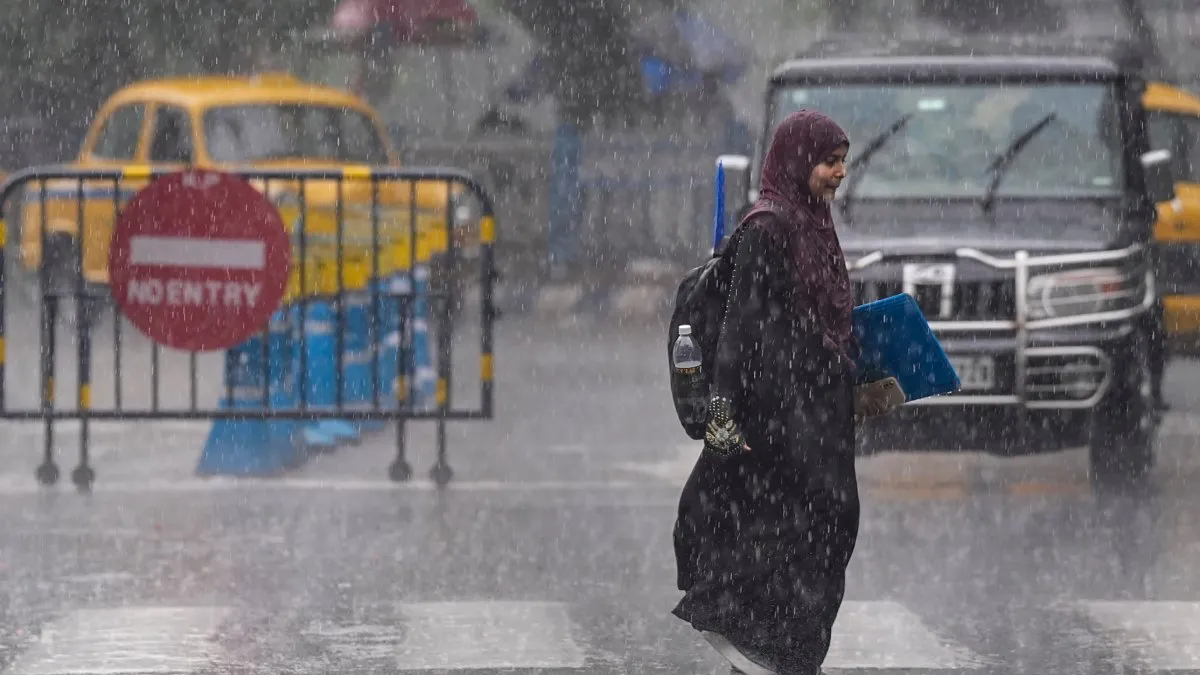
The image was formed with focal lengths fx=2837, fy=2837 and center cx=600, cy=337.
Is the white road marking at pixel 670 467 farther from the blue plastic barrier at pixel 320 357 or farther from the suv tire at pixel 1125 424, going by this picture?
the suv tire at pixel 1125 424

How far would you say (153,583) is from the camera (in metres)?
9.57

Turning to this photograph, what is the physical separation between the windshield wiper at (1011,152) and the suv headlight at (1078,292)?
63 cm

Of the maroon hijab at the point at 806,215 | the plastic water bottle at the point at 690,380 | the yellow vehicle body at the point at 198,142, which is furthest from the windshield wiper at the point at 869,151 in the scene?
the yellow vehicle body at the point at 198,142

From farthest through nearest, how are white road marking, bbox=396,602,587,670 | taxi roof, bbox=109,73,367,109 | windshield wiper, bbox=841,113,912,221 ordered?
taxi roof, bbox=109,73,367,109, windshield wiper, bbox=841,113,912,221, white road marking, bbox=396,602,587,670

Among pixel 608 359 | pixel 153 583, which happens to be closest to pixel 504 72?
pixel 608 359

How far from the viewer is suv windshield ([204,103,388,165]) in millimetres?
21750

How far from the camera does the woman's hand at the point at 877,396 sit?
22.8ft

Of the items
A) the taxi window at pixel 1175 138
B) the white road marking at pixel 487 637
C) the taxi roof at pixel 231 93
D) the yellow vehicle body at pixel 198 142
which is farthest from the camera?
the taxi roof at pixel 231 93

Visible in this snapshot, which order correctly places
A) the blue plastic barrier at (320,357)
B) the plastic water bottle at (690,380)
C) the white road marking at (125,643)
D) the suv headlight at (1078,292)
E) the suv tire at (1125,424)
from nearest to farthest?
1. the plastic water bottle at (690,380)
2. the white road marking at (125,643)
3. the suv headlight at (1078,292)
4. the suv tire at (1125,424)
5. the blue plastic barrier at (320,357)

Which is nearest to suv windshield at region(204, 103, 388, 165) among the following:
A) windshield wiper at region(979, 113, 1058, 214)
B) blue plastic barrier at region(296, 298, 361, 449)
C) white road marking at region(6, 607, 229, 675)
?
blue plastic barrier at region(296, 298, 361, 449)

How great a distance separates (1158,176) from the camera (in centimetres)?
1277

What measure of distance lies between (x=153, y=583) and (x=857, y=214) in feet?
13.9

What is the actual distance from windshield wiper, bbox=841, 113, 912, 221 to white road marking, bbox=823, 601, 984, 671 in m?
3.89

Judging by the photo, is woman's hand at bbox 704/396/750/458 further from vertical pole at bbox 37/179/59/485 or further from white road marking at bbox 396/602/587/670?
vertical pole at bbox 37/179/59/485
